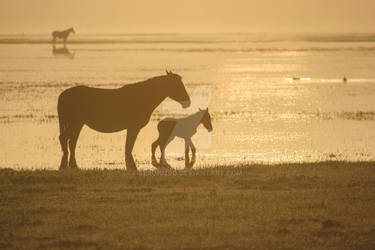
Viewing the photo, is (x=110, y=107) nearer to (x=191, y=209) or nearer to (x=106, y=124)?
(x=106, y=124)

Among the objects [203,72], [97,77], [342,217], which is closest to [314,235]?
[342,217]

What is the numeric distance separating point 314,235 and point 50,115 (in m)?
19.7

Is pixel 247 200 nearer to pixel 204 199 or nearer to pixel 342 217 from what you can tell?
pixel 204 199

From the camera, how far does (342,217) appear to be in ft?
36.8

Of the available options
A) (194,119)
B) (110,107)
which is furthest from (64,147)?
(194,119)

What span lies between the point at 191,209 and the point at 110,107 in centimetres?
432

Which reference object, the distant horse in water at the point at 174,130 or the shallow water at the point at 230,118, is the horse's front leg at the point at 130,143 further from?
the shallow water at the point at 230,118

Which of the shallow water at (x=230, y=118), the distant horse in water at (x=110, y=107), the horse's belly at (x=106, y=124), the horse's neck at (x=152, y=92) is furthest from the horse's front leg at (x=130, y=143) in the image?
the shallow water at (x=230, y=118)

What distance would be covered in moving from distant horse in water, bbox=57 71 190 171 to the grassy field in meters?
1.10

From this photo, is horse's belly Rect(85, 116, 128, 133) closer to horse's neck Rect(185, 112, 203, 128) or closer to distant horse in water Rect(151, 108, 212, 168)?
distant horse in water Rect(151, 108, 212, 168)

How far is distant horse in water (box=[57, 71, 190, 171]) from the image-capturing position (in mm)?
15484

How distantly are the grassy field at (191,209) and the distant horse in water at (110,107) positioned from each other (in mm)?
1096

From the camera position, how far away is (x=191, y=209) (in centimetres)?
1171

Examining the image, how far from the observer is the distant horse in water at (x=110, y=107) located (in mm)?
15484
